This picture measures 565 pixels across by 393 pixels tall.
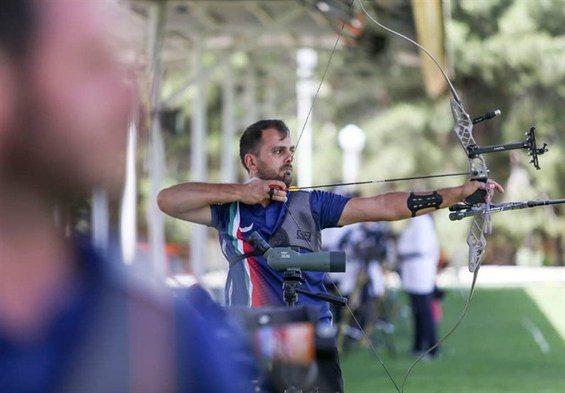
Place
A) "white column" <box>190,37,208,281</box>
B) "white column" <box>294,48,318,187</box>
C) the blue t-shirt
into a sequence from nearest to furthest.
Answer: the blue t-shirt → "white column" <box>190,37,208,281</box> → "white column" <box>294,48,318,187</box>

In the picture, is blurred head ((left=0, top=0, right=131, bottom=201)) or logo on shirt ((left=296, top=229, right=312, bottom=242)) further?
logo on shirt ((left=296, top=229, right=312, bottom=242))

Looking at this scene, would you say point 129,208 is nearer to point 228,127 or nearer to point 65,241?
point 65,241

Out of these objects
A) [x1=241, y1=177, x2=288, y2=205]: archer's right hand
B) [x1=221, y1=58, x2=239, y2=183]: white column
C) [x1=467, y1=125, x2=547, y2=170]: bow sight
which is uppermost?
[x1=221, y1=58, x2=239, y2=183]: white column

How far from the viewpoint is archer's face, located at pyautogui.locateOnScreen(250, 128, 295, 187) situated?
5.76 m

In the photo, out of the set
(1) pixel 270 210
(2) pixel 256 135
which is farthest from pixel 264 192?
(2) pixel 256 135

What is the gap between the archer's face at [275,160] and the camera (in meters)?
5.76

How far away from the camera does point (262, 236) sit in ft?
18.2

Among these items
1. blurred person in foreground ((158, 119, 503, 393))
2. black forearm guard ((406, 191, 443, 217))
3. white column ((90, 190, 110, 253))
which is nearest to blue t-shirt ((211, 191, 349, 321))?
blurred person in foreground ((158, 119, 503, 393))

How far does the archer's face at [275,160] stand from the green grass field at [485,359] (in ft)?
16.3

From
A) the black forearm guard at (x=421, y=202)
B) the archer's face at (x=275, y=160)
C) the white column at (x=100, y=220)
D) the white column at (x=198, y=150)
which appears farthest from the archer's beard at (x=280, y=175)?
the white column at (x=198, y=150)

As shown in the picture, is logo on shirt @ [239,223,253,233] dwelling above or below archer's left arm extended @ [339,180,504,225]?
below

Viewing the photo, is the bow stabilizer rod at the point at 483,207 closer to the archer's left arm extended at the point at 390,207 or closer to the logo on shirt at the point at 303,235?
the archer's left arm extended at the point at 390,207

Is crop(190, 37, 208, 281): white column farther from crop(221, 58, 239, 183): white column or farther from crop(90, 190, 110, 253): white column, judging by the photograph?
crop(90, 190, 110, 253): white column

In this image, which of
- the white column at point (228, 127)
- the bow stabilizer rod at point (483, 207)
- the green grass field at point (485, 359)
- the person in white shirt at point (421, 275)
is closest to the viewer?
the bow stabilizer rod at point (483, 207)
